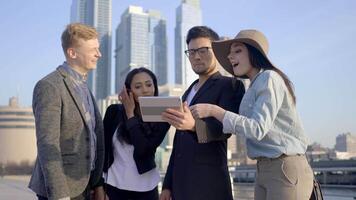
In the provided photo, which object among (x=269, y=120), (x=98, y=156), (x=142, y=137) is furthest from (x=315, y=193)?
(x=98, y=156)

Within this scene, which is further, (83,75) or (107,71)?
(107,71)

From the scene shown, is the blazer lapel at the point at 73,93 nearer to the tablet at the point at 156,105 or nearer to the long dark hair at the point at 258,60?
the tablet at the point at 156,105

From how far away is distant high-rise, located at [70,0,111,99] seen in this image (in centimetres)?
11612

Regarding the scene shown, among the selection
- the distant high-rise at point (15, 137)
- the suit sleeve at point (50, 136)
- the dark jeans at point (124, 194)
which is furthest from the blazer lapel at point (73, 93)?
the distant high-rise at point (15, 137)

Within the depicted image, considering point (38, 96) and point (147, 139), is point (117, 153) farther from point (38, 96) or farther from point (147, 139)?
point (38, 96)

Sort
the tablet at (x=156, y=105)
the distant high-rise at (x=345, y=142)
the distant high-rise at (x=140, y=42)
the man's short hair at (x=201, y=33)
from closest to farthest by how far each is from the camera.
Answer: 1. the tablet at (x=156, y=105)
2. the man's short hair at (x=201, y=33)
3. the distant high-rise at (x=345, y=142)
4. the distant high-rise at (x=140, y=42)

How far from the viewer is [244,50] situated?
6.63 ft

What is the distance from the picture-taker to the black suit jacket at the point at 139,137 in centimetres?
252

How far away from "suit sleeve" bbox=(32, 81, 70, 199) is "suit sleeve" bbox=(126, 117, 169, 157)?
617 millimetres

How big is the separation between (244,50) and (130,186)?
1.22 m

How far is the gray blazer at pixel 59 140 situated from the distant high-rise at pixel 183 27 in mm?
114002

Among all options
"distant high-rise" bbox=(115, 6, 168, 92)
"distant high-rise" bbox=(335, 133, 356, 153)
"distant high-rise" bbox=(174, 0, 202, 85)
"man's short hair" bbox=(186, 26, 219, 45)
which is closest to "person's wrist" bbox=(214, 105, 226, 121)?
"man's short hair" bbox=(186, 26, 219, 45)

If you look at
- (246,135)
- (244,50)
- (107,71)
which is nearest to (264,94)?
(246,135)

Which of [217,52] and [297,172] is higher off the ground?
[217,52]
